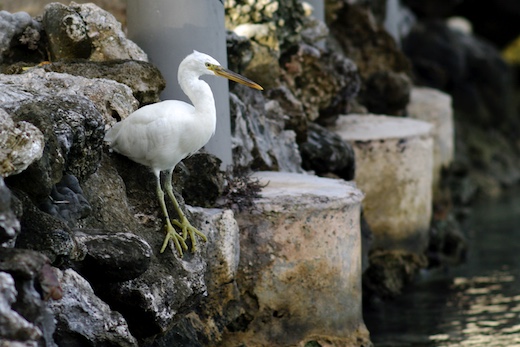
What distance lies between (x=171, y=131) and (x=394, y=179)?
499 cm

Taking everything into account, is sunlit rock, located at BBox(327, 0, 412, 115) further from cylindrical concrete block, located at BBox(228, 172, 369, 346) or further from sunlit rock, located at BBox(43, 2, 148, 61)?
sunlit rock, located at BBox(43, 2, 148, 61)

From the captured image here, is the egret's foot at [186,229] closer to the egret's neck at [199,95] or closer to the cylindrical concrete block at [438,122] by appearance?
the egret's neck at [199,95]

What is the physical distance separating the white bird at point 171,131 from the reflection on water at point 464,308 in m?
3.04

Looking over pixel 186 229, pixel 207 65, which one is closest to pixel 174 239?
pixel 186 229

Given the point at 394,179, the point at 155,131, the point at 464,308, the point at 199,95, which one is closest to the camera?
the point at 155,131

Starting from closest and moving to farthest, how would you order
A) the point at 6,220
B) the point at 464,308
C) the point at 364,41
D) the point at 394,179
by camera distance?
the point at 6,220, the point at 464,308, the point at 394,179, the point at 364,41

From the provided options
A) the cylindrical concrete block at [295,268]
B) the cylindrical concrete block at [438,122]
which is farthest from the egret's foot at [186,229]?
the cylindrical concrete block at [438,122]

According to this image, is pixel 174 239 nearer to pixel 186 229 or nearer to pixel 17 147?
pixel 186 229

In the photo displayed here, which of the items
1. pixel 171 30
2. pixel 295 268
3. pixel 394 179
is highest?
pixel 171 30

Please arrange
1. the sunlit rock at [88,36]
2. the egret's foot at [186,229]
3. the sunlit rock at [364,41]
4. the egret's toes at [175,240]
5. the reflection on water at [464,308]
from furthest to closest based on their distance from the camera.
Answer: the sunlit rock at [364,41] → the reflection on water at [464,308] → the sunlit rock at [88,36] → the egret's foot at [186,229] → the egret's toes at [175,240]

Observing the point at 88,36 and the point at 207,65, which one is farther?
the point at 88,36

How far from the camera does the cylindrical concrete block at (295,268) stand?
24.1 feet

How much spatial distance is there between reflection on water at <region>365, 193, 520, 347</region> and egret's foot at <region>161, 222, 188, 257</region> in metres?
2.96

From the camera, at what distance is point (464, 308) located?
9.85m
